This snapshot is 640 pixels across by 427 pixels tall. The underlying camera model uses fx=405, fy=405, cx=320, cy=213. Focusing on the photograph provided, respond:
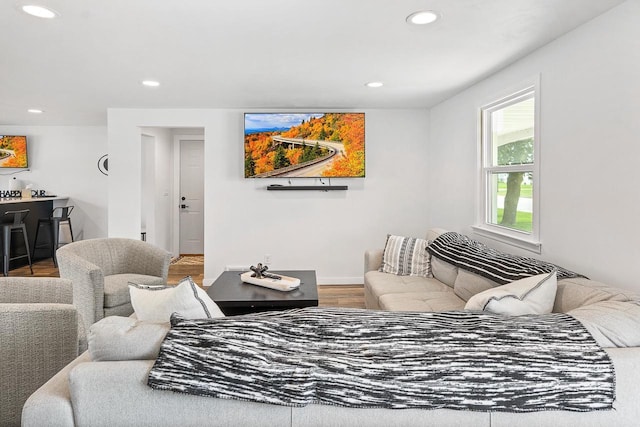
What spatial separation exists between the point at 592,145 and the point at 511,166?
3.39 feet

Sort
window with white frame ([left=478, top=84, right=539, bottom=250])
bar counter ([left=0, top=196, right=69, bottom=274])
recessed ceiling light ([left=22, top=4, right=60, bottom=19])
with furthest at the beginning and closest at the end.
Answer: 1. bar counter ([left=0, top=196, right=69, bottom=274])
2. window with white frame ([left=478, top=84, right=539, bottom=250])
3. recessed ceiling light ([left=22, top=4, right=60, bottom=19])

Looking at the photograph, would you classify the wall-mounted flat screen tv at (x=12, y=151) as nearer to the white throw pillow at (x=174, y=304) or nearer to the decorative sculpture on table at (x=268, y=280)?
the decorative sculpture on table at (x=268, y=280)

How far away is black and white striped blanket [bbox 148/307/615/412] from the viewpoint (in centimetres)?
121

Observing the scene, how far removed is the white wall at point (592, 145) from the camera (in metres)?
2.09

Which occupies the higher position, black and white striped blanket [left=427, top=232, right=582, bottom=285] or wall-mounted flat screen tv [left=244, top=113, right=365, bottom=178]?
wall-mounted flat screen tv [left=244, top=113, right=365, bottom=178]

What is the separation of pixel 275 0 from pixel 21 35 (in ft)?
5.97

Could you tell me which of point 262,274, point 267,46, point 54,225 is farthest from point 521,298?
point 54,225

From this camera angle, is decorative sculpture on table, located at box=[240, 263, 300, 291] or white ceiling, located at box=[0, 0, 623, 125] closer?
white ceiling, located at box=[0, 0, 623, 125]

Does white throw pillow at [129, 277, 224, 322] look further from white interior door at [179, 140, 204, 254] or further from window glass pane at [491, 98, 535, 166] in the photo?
white interior door at [179, 140, 204, 254]

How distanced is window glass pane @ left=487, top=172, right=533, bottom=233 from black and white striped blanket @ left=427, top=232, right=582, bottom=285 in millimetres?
385

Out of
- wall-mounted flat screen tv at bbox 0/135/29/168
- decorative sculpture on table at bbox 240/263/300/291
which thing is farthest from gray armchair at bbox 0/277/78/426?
wall-mounted flat screen tv at bbox 0/135/29/168

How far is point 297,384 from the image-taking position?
1.21 m

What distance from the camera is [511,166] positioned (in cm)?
339

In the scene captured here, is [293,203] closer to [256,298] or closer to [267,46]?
[256,298]
